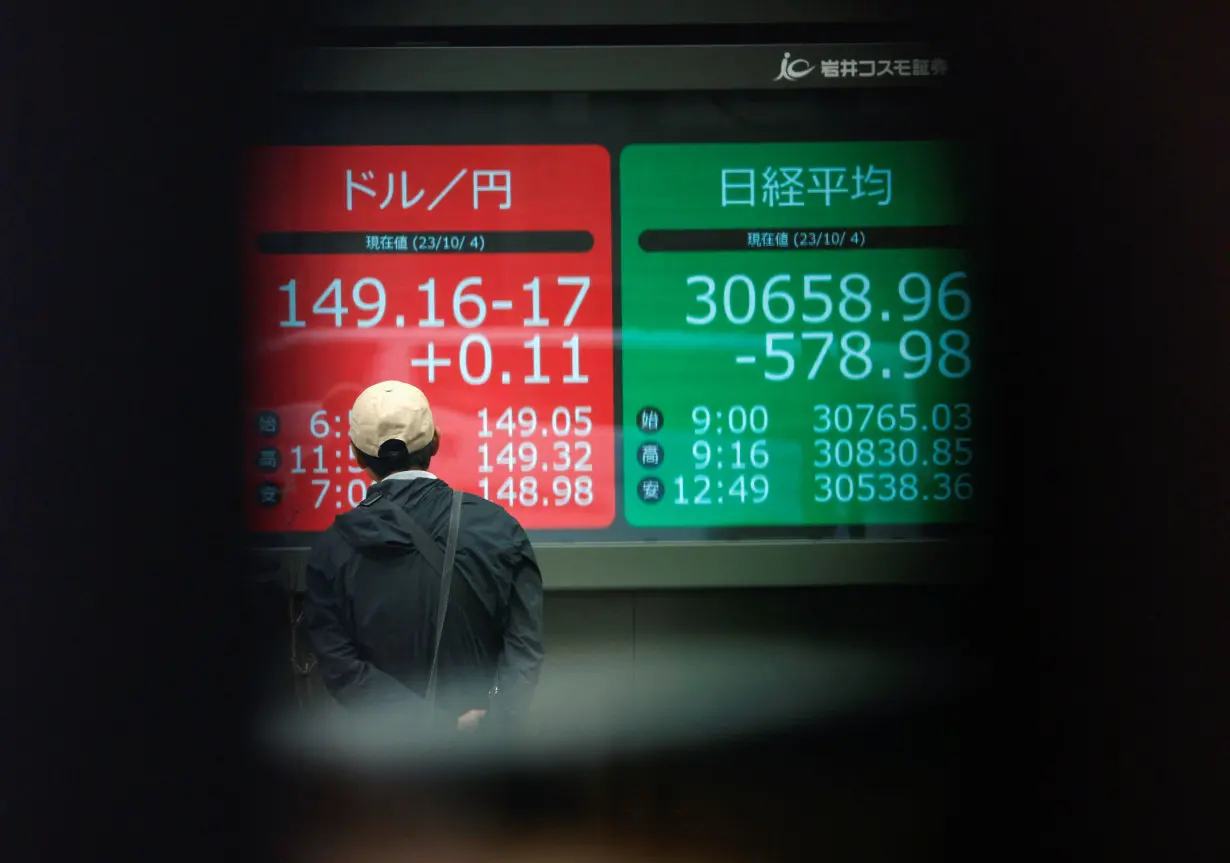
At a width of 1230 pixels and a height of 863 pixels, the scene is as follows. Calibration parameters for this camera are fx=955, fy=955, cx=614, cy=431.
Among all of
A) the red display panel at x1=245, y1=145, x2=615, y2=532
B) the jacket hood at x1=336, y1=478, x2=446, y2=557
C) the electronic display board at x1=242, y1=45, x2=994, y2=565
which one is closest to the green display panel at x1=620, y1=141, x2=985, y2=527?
the electronic display board at x1=242, y1=45, x2=994, y2=565

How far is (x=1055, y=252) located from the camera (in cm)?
197

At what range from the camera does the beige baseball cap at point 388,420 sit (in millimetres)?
2016

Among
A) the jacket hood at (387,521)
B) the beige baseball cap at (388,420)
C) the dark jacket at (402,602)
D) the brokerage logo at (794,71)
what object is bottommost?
the dark jacket at (402,602)

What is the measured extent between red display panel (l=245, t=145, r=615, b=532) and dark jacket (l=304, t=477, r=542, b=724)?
429 millimetres

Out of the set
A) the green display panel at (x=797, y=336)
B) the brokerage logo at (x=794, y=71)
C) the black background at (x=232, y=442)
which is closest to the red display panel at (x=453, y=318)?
the green display panel at (x=797, y=336)

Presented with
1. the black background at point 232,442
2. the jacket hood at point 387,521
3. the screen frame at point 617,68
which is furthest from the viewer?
the screen frame at point 617,68

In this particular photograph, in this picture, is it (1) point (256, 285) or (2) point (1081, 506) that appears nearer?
(2) point (1081, 506)

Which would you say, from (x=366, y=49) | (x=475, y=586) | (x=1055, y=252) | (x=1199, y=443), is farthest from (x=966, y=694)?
(x=366, y=49)

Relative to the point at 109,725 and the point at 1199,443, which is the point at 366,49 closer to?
the point at 109,725

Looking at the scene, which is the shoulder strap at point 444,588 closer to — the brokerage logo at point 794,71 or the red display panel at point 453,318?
the red display panel at point 453,318

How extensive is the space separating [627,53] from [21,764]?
201 centimetres

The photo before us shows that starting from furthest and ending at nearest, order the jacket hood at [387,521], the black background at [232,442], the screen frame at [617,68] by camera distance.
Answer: the screen frame at [617,68], the jacket hood at [387,521], the black background at [232,442]

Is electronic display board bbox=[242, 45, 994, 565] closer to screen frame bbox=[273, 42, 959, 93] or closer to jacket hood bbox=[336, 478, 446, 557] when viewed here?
screen frame bbox=[273, 42, 959, 93]

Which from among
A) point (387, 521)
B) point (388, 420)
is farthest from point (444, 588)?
point (388, 420)
